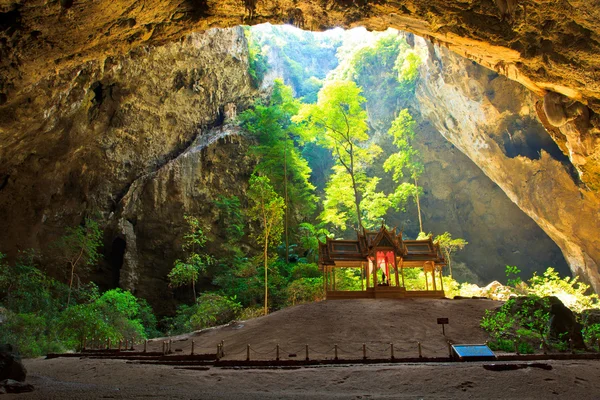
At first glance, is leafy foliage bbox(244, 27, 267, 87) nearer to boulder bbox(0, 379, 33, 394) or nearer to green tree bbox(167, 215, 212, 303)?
green tree bbox(167, 215, 212, 303)

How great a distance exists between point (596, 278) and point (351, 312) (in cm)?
1588

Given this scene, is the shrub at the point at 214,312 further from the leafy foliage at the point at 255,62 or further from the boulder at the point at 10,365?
the leafy foliage at the point at 255,62

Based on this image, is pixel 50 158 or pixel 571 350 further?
pixel 50 158

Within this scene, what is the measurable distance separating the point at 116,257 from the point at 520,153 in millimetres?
23375

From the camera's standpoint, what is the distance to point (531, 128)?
21.4m

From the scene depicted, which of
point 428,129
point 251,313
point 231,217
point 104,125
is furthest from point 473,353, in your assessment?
point 428,129

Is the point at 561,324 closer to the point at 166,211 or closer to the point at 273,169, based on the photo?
the point at 273,169

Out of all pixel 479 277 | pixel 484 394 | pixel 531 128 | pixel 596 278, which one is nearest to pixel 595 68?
pixel 484 394

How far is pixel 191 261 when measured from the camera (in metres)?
20.7

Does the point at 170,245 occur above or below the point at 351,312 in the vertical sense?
above

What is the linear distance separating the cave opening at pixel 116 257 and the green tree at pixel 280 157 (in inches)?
359

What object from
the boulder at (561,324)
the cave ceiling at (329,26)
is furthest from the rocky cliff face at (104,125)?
the boulder at (561,324)

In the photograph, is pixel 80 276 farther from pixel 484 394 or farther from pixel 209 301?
pixel 484 394

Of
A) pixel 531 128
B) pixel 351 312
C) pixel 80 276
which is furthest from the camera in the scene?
pixel 531 128
